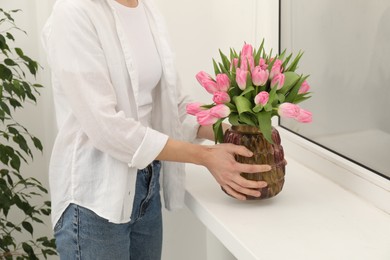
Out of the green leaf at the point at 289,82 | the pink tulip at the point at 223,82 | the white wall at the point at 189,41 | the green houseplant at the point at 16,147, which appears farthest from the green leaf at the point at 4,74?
the green leaf at the point at 289,82

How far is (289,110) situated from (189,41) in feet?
3.16

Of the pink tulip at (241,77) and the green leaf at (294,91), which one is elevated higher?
the pink tulip at (241,77)

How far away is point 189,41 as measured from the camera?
1975 millimetres

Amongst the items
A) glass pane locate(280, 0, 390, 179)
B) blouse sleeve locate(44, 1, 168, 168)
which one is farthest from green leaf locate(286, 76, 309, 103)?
blouse sleeve locate(44, 1, 168, 168)

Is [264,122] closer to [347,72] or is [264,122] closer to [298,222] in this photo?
[298,222]

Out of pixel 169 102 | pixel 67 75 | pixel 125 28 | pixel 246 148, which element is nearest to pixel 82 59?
pixel 67 75

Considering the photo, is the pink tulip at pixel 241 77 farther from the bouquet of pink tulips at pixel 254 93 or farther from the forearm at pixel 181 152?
the forearm at pixel 181 152

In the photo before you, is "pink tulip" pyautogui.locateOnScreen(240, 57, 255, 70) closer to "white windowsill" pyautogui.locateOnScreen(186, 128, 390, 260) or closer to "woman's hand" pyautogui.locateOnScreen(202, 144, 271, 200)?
"woman's hand" pyautogui.locateOnScreen(202, 144, 271, 200)

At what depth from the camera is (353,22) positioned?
1.29 m

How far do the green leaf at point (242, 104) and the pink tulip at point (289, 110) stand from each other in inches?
2.7

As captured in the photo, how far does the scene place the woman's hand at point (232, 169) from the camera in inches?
46.6

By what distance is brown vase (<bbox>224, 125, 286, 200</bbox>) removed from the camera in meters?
1.19

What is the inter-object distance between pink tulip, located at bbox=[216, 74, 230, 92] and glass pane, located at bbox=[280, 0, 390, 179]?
373 mm

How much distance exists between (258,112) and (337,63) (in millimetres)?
378
